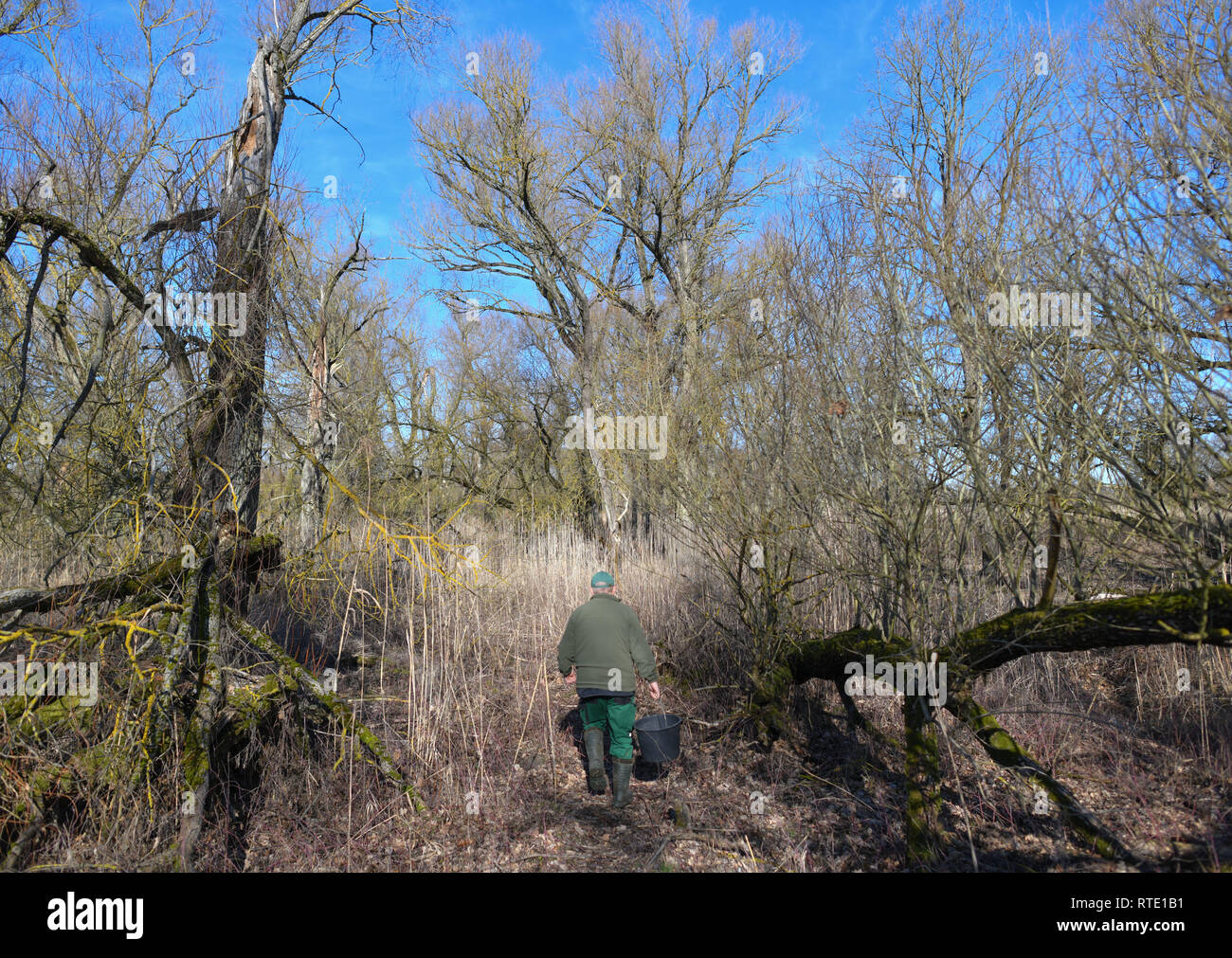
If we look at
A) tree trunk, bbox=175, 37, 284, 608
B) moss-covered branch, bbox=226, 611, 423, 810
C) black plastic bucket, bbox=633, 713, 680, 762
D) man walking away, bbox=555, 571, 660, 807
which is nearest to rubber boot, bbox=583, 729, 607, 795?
man walking away, bbox=555, 571, 660, 807

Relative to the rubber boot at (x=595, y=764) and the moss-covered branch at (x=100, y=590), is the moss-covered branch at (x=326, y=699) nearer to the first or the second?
the moss-covered branch at (x=100, y=590)

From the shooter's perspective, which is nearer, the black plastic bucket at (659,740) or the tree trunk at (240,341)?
the tree trunk at (240,341)

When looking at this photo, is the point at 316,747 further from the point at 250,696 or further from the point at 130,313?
the point at 130,313

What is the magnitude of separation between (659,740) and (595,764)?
514 mm

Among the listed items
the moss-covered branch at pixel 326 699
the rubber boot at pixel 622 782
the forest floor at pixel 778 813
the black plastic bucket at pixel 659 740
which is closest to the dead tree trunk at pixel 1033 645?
the forest floor at pixel 778 813

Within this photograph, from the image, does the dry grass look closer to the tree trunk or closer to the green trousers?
the green trousers

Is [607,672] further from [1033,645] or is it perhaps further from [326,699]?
[1033,645]

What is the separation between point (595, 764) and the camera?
5.18m

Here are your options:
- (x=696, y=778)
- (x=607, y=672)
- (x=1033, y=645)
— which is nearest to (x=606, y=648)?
(x=607, y=672)

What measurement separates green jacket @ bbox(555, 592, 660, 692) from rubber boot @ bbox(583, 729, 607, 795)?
40cm

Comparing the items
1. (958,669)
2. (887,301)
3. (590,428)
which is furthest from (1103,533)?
(590,428)

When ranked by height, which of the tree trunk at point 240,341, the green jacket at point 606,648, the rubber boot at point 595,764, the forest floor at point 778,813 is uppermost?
the tree trunk at point 240,341

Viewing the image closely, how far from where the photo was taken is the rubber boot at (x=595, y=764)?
5.18 meters

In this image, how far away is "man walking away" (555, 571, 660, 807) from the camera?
509cm
